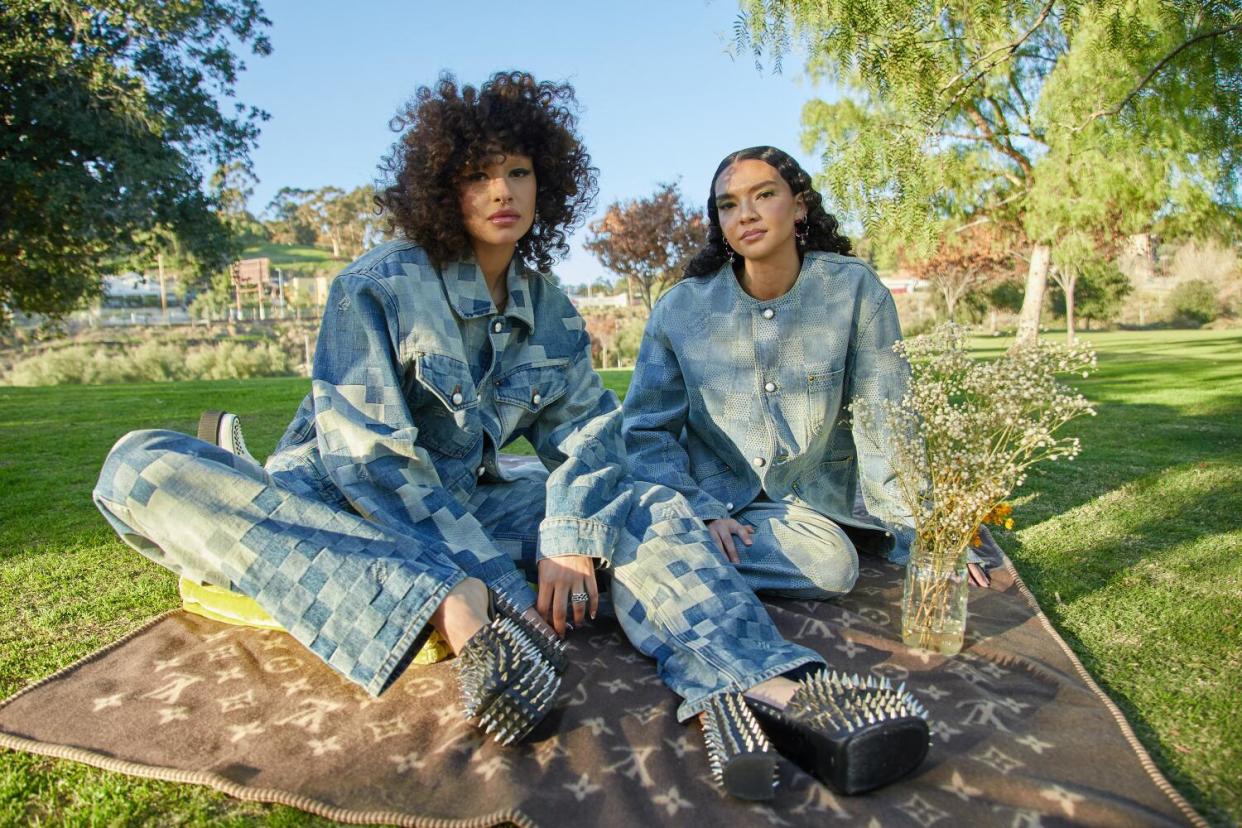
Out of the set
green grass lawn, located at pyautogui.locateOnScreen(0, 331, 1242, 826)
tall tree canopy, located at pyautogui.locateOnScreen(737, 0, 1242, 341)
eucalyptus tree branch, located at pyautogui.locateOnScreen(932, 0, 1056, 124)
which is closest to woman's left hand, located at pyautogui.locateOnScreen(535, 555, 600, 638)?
green grass lawn, located at pyautogui.locateOnScreen(0, 331, 1242, 826)

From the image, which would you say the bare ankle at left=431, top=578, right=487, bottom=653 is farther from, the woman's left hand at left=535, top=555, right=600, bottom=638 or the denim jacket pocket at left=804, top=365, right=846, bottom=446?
the denim jacket pocket at left=804, top=365, right=846, bottom=446

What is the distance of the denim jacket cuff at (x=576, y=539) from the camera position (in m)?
2.67

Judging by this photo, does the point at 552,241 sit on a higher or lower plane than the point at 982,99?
lower

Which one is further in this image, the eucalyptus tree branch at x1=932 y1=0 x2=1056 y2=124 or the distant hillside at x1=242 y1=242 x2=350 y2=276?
the distant hillside at x1=242 y1=242 x2=350 y2=276

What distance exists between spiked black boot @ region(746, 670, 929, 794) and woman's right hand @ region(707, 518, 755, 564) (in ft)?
3.25

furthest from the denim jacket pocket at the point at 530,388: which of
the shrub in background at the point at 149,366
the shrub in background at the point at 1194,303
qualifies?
the shrub in background at the point at 1194,303

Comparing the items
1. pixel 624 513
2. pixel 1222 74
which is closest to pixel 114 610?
pixel 624 513

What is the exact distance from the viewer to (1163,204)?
11.9 m

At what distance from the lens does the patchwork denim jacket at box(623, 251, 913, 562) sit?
11.3 ft

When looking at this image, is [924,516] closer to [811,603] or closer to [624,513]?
[811,603]

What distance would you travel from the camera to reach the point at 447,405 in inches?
116

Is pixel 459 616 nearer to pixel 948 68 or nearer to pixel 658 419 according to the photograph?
pixel 658 419

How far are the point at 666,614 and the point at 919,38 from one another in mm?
3525

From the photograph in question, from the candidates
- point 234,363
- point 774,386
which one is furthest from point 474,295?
point 234,363
